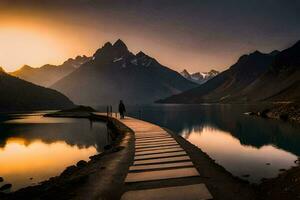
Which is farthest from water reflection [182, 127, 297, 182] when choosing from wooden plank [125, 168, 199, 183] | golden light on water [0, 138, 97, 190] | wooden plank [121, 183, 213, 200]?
golden light on water [0, 138, 97, 190]

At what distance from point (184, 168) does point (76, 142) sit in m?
35.7

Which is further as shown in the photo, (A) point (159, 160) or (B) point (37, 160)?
(B) point (37, 160)

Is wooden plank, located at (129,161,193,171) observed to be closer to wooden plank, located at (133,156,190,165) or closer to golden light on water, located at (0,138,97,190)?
wooden plank, located at (133,156,190,165)

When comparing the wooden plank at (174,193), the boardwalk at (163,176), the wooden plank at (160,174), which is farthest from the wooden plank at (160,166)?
the wooden plank at (174,193)

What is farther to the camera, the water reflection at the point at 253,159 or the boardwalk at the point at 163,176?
the water reflection at the point at 253,159

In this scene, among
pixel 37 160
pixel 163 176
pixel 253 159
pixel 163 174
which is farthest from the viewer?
pixel 37 160

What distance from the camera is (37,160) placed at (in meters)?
35.2

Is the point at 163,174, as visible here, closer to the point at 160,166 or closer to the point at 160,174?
the point at 160,174

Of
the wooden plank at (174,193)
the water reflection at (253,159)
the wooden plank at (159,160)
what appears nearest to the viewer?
the wooden plank at (174,193)

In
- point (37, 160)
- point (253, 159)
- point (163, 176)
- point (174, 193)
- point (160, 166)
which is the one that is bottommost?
point (37, 160)

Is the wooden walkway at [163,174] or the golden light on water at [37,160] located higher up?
the wooden walkway at [163,174]

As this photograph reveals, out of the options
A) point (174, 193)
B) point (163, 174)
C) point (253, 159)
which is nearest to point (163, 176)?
point (163, 174)

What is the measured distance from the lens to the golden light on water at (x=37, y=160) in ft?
87.9

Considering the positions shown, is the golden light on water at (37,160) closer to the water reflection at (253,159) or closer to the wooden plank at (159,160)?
the wooden plank at (159,160)
